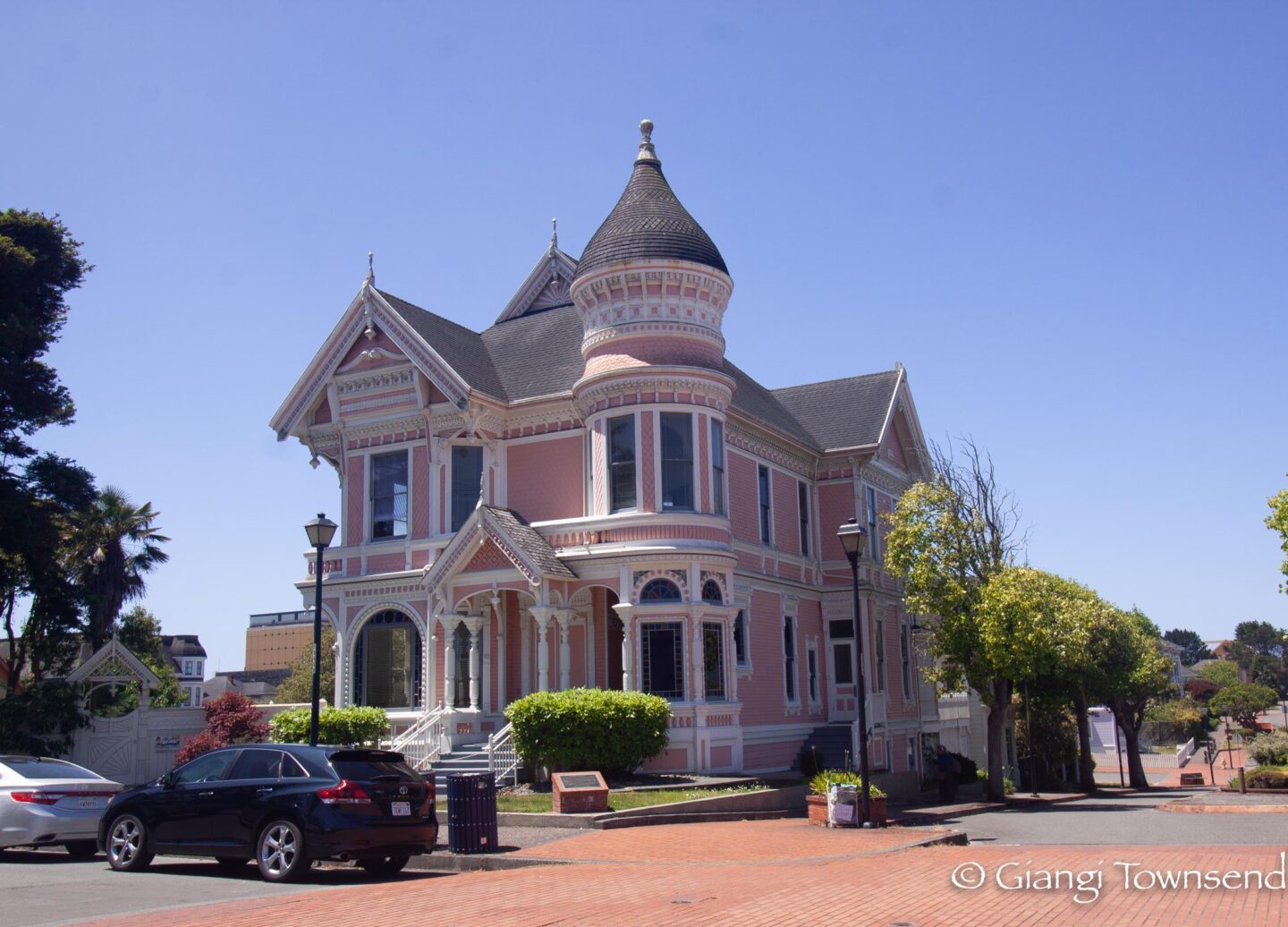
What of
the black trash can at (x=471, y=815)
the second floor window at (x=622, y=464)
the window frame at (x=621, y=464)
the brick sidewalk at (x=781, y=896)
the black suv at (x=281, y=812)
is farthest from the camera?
the second floor window at (x=622, y=464)

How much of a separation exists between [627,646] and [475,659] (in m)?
4.03

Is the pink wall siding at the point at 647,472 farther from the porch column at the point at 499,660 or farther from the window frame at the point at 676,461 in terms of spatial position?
the porch column at the point at 499,660

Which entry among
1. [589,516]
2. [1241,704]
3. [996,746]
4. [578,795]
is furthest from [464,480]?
[1241,704]

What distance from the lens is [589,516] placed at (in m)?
25.8

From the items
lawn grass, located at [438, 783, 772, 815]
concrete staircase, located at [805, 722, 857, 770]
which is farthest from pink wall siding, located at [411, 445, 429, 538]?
concrete staircase, located at [805, 722, 857, 770]

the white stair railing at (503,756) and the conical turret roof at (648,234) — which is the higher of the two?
the conical turret roof at (648,234)

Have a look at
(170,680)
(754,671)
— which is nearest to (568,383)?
(754,671)

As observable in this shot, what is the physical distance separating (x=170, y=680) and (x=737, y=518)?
3123 centimetres

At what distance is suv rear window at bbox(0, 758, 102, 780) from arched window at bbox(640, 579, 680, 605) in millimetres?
11196

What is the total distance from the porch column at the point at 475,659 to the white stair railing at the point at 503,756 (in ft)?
7.97

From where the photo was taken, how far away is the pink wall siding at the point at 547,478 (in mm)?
26750

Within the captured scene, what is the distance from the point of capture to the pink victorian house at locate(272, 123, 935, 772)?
974 inches

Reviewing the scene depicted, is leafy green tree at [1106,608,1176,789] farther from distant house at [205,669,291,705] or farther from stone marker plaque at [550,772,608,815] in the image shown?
distant house at [205,669,291,705]

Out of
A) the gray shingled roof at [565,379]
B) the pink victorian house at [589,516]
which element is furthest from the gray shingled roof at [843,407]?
the pink victorian house at [589,516]
